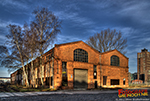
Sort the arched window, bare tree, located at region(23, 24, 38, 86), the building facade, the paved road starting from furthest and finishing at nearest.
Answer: the building facade < the arched window < bare tree, located at region(23, 24, 38, 86) < the paved road

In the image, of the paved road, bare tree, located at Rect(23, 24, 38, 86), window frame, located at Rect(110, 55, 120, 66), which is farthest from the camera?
window frame, located at Rect(110, 55, 120, 66)

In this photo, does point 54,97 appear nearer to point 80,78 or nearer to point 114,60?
point 80,78

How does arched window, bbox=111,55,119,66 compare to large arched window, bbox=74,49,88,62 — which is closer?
large arched window, bbox=74,49,88,62

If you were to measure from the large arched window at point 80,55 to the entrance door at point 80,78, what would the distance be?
2092 mm

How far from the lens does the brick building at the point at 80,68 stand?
26.7 m

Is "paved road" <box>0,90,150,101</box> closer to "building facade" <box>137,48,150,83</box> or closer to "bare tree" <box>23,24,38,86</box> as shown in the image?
"bare tree" <box>23,24,38,86</box>

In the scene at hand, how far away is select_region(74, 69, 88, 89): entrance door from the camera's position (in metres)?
28.2

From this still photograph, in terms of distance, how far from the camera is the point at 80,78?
94.9 feet

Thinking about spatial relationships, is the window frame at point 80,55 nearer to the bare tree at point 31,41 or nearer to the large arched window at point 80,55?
the large arched window at point 80,55

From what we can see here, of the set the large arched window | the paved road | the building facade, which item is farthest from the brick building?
the building facade

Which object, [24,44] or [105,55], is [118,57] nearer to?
[105,55]

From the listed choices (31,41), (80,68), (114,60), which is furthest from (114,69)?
(31,41)

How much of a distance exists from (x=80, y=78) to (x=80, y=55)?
4.36m

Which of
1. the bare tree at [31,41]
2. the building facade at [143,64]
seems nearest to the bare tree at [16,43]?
the bare tree at [31,41]
